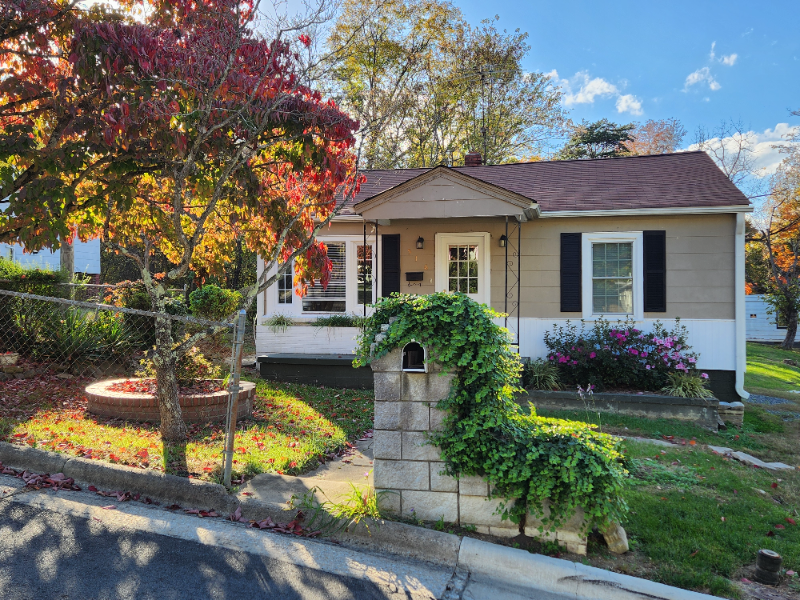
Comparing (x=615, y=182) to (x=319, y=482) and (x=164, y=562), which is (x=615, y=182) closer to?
(x=319, y=482)

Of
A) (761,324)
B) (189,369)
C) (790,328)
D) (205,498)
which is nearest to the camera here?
(205,498)

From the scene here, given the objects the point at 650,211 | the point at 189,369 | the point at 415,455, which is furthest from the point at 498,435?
the point at 650,211

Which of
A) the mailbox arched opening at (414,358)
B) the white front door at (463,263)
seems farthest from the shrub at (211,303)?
the white front door at (463,263)

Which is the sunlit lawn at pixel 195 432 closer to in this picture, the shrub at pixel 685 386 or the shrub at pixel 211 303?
the shrub at pixel 211 303

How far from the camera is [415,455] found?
140 inches

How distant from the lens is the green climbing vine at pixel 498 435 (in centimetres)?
314

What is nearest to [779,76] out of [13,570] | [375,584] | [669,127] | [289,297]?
[669,127]

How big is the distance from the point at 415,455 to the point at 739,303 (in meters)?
7.36

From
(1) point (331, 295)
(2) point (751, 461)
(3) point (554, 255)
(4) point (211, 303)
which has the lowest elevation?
(2) point (751, 461)

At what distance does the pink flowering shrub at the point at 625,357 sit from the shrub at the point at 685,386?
109mm

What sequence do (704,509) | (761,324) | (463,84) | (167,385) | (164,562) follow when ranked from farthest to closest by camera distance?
1. (761,324)
2. (463,84)
3. (167,385)
4. (704,509)
5. (164,562)

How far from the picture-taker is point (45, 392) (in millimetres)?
6867

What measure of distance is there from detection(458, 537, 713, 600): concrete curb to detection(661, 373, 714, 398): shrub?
210 inches

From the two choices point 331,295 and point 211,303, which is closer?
point 211,303
